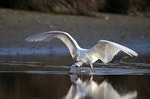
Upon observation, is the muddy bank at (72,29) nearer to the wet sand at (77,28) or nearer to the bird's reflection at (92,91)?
the wet sand at (77,28)

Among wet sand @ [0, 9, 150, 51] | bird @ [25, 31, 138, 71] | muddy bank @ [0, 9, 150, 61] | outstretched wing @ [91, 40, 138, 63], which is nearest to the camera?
outstretched wing @ [91, 40, 138, 63]

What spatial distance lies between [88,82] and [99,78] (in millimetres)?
508

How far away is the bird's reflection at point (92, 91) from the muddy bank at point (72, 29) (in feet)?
11.4

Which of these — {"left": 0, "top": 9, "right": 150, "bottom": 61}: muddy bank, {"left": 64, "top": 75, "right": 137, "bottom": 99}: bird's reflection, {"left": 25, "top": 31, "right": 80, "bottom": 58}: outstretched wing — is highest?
{"left": 0, "top": 9, "right": 150, "bottom": 61}: muddy bank

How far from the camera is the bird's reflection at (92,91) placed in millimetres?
9875

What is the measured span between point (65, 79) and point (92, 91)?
44.3 inches

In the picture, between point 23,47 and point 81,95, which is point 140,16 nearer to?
point 23,47

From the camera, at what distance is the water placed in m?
10.0

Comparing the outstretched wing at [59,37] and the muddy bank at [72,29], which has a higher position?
the muddy bank at [72,29]

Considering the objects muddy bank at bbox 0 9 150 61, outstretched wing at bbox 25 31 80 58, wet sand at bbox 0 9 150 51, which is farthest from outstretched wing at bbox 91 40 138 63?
wet sand at bbox 0 9 150 51

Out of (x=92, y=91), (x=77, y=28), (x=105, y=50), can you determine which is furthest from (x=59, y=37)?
(x=77, y=28)

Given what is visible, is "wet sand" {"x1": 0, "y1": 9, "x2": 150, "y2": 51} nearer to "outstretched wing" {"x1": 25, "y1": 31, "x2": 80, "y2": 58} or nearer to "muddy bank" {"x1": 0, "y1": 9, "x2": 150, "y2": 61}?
"muddy bank" {"x1": 0, "y1": 9, "x2": 150, "y2": 61}

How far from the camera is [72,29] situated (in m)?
17.7

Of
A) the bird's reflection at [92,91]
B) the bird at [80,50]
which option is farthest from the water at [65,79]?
the bird at [80,50]
